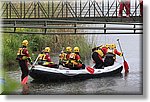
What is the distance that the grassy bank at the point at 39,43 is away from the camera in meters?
2.50

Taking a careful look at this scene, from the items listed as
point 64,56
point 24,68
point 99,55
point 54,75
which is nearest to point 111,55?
point 99,55

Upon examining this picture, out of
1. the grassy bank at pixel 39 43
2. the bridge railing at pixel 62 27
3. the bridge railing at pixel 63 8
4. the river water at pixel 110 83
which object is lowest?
the river water at pixel 110 83

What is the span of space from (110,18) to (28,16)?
24.9 inches

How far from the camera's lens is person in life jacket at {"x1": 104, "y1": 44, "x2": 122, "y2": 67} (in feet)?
8.23

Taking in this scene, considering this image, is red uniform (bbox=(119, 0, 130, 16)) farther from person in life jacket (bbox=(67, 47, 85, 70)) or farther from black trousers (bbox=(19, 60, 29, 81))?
black trousers (bbox=(19, 60, 29, 81))

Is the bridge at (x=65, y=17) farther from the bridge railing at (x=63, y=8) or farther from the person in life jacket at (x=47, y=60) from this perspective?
the person in life jacket at (x=47, y=60)

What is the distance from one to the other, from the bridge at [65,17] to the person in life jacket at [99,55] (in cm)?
13

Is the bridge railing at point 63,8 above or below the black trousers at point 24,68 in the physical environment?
above

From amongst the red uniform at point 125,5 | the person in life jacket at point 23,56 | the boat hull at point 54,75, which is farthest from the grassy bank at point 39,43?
the red uniform at point 125,5

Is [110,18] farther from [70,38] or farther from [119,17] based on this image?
[70,38]

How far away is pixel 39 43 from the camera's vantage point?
252 cm

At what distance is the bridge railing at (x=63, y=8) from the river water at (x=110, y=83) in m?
0.20

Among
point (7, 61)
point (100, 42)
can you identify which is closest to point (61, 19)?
point (100, 42)

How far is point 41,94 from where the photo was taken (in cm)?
248
